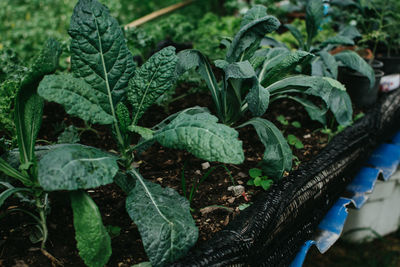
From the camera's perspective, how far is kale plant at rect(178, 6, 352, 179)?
4.78 feet

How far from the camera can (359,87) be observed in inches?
92.9

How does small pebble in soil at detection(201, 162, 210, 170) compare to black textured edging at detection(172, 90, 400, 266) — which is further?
small pebble in soil at detection(201, 162, 210, 170)

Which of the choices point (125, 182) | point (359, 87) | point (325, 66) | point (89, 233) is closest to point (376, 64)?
point (359, 87)

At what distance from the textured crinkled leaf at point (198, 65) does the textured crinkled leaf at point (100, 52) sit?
30cm

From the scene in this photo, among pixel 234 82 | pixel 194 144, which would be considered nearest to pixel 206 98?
pixel 234 82

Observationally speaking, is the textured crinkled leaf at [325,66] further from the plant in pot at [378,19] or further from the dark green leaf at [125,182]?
the dark green leaf at [125,182]

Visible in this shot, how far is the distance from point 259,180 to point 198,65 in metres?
0.62

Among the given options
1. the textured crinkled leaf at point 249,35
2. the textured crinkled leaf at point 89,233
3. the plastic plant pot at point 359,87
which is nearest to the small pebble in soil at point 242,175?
the textured crinkled leaf at point 249,35

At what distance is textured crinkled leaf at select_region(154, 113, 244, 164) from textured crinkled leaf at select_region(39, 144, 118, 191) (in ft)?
0.69

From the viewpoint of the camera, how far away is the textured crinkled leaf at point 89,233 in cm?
99

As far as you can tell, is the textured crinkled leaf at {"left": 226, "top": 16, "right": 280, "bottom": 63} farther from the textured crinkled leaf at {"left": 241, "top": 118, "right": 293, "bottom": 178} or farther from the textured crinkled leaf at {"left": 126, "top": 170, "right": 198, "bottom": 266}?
the textured crinkled leaf at {"left": 126, "top": 170, "right": 198, "bottom": 266}

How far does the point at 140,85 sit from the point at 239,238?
2.15ft

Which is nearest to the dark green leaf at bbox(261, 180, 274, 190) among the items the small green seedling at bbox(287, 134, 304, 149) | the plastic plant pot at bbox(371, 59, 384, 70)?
the small green seedling at bbox(287, 134, 304, 149)

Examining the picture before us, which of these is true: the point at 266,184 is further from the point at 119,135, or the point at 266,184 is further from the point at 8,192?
the point at 8,192
